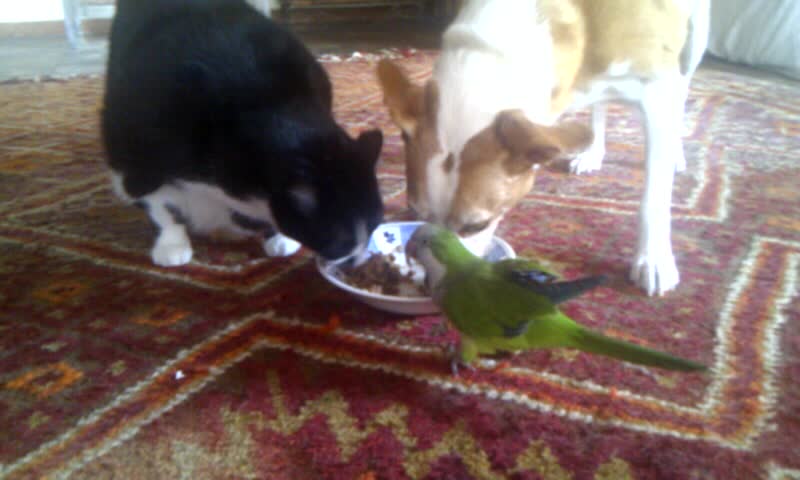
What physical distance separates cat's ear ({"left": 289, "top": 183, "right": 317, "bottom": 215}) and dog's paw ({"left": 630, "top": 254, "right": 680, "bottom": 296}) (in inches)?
23.3

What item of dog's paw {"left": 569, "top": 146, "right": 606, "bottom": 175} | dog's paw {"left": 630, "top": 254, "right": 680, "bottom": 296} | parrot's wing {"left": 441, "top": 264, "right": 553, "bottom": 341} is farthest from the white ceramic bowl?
dog's paw {"left": 569, "top": 146, "right": 606, "bottom": 175}

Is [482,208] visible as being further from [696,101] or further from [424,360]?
[696,101]

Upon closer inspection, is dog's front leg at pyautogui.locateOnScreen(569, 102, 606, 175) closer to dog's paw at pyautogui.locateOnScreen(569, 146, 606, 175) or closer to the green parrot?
dog's paw at pyautogui.locateOnScreen(569, 146, 606, 175)

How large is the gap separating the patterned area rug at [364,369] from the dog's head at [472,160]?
0.63 ft

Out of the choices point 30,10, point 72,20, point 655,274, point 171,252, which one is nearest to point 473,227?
point 655,274

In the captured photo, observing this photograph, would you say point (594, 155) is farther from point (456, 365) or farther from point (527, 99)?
point (456, 365)

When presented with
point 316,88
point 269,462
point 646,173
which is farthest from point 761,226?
point 269,462

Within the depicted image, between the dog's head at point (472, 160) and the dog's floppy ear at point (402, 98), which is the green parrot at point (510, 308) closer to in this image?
the dog's head at point (472, 160)

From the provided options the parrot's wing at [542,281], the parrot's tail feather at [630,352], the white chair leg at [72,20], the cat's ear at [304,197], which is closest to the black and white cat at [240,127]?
the cat's ear at [304,197]

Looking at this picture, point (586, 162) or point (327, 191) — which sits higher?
point (327, 191)

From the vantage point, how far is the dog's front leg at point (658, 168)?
107cm

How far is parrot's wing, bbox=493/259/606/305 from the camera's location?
2.18 ft

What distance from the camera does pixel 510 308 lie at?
27.3 inches

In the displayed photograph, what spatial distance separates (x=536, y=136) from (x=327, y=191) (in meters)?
0.34
